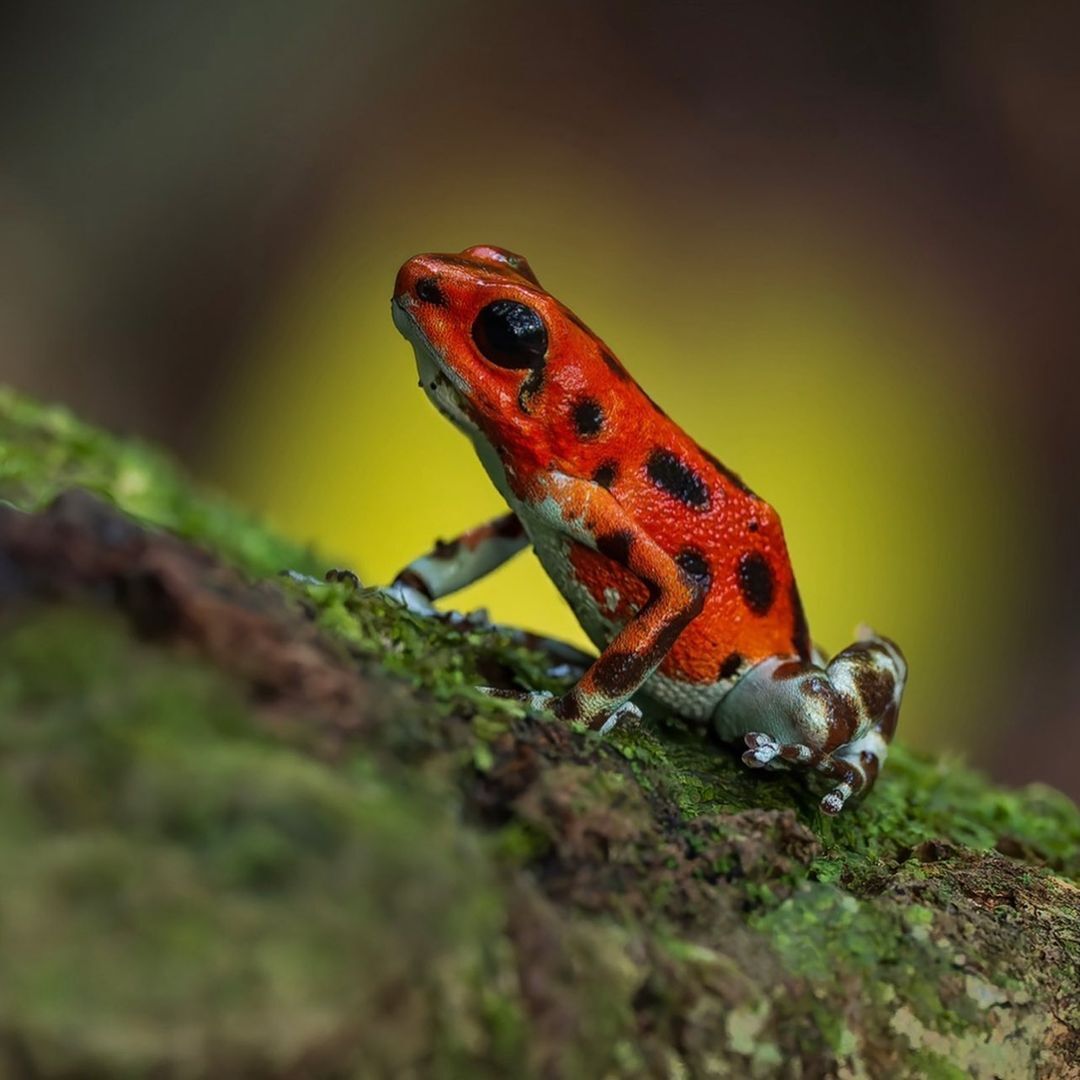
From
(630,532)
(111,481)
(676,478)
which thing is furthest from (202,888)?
(111,481)

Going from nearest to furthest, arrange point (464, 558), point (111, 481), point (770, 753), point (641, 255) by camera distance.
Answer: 1. point (770, 753)
2. point (464, 558)
3. point (111, 481)
4. point (641, 255)

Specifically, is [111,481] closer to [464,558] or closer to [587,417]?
[464,558]

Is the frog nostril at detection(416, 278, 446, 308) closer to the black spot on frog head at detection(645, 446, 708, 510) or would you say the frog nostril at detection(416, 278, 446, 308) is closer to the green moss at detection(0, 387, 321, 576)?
the black spot on frog head at detection(645, 446, 708, 510)

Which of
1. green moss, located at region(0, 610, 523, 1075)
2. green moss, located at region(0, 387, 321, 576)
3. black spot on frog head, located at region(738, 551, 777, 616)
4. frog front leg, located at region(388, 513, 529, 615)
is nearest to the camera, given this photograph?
green moss, located at region(0, 610, 523, 1075)

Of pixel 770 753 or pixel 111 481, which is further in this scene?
pixel 111 481

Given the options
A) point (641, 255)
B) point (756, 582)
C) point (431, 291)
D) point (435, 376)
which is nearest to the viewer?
point (431, 291)

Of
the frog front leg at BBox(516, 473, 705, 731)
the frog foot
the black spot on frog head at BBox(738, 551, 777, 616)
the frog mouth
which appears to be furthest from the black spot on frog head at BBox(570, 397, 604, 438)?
the frog foot

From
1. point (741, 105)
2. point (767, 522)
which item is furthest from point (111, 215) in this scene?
point (767, 522)
